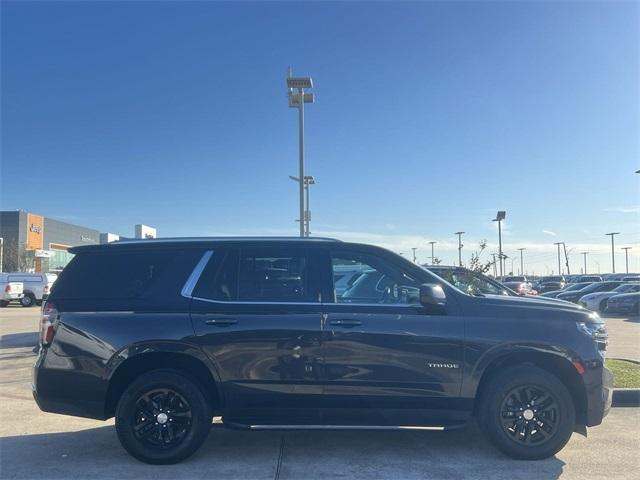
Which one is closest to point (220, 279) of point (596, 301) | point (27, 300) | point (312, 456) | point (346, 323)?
point (346, 323)

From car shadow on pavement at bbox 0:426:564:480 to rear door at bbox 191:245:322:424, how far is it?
0.45 meters

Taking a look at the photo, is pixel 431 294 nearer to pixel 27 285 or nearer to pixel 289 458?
pixel 289 458

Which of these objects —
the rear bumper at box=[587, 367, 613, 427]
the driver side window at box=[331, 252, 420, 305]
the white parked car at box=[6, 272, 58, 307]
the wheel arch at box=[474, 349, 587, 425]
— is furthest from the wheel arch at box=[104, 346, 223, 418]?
the white parked car at box=[6, 272, 58, 307]

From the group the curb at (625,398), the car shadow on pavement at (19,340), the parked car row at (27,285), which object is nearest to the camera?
the curb at (625,398)

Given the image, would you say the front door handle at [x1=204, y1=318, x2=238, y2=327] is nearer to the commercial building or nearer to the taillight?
the taillight

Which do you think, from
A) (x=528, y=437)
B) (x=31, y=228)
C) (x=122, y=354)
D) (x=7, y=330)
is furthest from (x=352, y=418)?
(x=31, y=228)

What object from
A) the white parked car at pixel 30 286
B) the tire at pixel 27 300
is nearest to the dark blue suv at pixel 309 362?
the white parked car at pixel 30 286

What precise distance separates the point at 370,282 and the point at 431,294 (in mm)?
646

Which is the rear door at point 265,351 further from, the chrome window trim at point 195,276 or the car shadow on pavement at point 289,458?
the car shadow on pavement at point 289,458

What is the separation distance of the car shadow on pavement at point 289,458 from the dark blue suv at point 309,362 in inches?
9.7

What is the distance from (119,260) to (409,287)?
275 cm

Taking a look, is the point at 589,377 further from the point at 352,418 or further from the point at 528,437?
the point at 352,418

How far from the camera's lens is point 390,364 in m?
4.85

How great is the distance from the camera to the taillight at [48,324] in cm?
496
